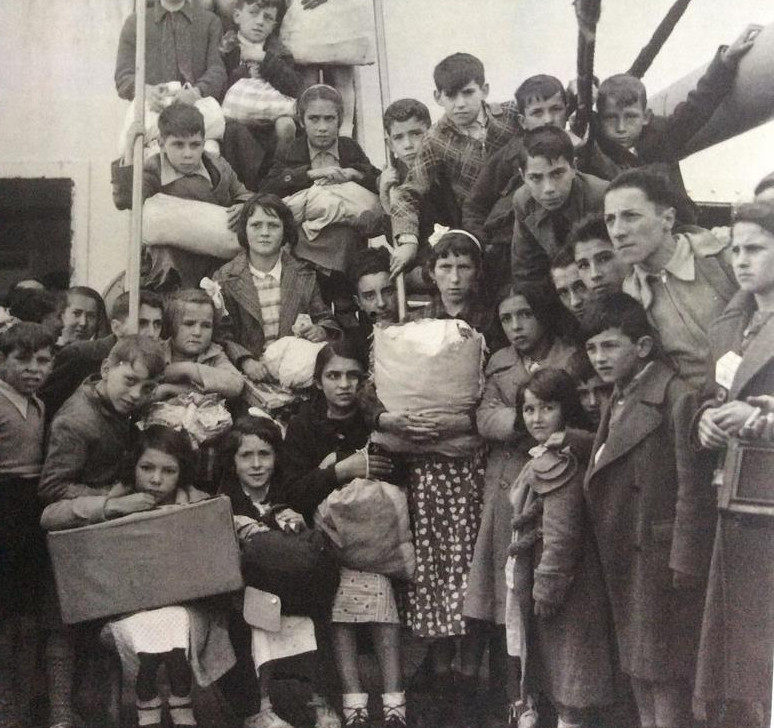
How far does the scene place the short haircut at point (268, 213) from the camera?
2.89 metres

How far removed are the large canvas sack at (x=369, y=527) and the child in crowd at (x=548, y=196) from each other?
1.95 ft

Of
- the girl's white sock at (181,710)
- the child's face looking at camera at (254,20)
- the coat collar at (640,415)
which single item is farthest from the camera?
the child's face looking at camera at (254,20)

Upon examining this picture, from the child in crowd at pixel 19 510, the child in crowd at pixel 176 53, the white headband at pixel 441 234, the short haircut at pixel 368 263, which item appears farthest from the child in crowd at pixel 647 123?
the child in crowd at pixel 19 510

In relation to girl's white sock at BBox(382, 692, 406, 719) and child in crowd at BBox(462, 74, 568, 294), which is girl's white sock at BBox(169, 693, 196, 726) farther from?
child in crowd at BBox(462, 74, 568, 294)

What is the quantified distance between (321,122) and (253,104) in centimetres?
21

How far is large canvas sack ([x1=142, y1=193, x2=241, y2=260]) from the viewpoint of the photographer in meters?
2.90

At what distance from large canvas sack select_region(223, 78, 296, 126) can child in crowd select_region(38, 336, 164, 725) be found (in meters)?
0.76

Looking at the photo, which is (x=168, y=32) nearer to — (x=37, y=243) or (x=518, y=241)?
(x=37, y=243)

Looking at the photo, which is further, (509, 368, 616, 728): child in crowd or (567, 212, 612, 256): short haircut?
(567, 212, 612, 256): short haircut

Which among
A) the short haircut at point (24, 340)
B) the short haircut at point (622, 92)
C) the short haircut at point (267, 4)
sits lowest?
the short haircut at point (24, 340)

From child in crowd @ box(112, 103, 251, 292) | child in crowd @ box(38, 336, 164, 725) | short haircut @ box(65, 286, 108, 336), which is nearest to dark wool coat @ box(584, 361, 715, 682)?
child in crowd @ box(38, 336, 164, 725)

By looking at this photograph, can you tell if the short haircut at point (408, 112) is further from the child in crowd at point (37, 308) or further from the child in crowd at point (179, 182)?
the child in crowd at point (37, 308)

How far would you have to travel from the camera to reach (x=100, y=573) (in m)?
2.56

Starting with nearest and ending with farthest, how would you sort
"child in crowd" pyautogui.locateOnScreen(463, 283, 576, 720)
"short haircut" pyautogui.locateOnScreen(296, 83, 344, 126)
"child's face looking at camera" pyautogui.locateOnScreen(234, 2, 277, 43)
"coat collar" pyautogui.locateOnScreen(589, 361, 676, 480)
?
"coat collar" pyautogui.locateOnScreen(589, 361, 676, 480)
"child in crowd" pyautogui.locateOnScreen(463, 283, 576, 720)
"short haircut" pyautogui.locateOnScreen(296, 83, 344, 126)
"child's face looking at camera" pyautogui.locateOnScreen(234, 2, 277, 43)
